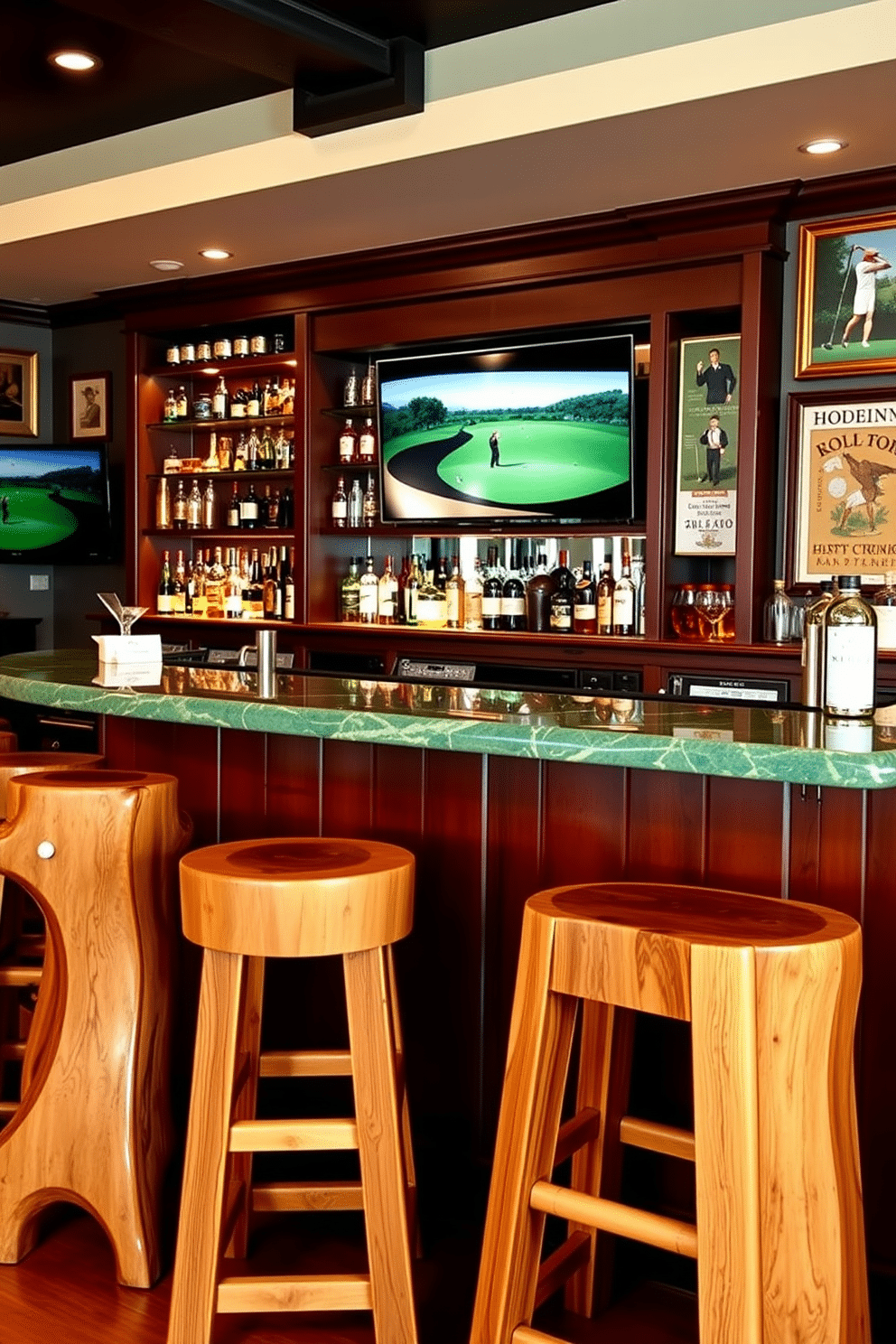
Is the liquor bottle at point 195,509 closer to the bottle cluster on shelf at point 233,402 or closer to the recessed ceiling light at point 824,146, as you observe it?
the bottle cluster on shelf at point 233,402

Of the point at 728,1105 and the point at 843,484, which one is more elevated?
the point at 843,484

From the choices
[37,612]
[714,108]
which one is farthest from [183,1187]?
[37,612]

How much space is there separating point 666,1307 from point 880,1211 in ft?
1.32

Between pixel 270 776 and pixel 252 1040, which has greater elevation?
pixel 270 776

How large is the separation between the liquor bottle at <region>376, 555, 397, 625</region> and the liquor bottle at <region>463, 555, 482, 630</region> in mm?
373

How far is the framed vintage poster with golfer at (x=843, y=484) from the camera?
4320 mm

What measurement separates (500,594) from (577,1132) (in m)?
3.44

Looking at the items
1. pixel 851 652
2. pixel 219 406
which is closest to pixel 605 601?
pixel 219 406

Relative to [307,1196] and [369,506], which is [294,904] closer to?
Answer: [307,1196]

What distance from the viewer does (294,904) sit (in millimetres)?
1871

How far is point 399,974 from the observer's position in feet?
8.20

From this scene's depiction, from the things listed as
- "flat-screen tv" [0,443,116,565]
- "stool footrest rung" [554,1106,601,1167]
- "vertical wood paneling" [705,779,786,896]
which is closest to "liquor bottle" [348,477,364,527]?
"flat-screen tv" [0,443,116,565]

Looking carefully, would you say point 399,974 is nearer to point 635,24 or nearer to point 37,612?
point 635,24

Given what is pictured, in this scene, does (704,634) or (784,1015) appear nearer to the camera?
(784,1015)
